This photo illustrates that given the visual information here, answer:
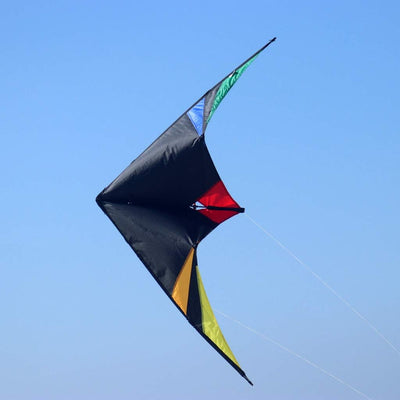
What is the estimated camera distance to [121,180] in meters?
30.9

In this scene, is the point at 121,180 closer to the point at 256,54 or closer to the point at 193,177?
the point at 193,177

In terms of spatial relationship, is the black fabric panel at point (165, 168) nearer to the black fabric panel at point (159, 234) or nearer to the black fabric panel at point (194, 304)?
the black fabric panel at point (159, 234)

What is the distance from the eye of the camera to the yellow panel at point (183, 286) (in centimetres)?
3025

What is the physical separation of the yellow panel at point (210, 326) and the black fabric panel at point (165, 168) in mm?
2735

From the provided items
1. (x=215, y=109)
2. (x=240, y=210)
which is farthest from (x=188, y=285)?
(x=215, y=109)

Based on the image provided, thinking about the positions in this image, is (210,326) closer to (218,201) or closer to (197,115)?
(218,201)

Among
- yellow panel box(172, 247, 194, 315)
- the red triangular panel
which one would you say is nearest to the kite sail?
yellow panel box(172, 247, 194, 315)

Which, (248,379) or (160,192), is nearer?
(248,379)

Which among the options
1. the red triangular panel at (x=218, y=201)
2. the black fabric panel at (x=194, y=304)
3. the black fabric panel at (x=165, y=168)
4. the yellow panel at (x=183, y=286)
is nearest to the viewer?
the black fabric panel at (x=194, y=304)

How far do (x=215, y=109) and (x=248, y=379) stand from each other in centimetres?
782

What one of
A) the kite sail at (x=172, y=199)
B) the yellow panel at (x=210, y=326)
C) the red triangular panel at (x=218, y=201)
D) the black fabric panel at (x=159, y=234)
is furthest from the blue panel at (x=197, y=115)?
the yellow panel at (x=210, y=326)

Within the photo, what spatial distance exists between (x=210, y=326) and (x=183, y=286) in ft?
4.55

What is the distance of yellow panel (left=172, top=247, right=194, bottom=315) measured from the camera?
30250mm

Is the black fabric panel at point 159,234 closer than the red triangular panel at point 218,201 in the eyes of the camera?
Yes
